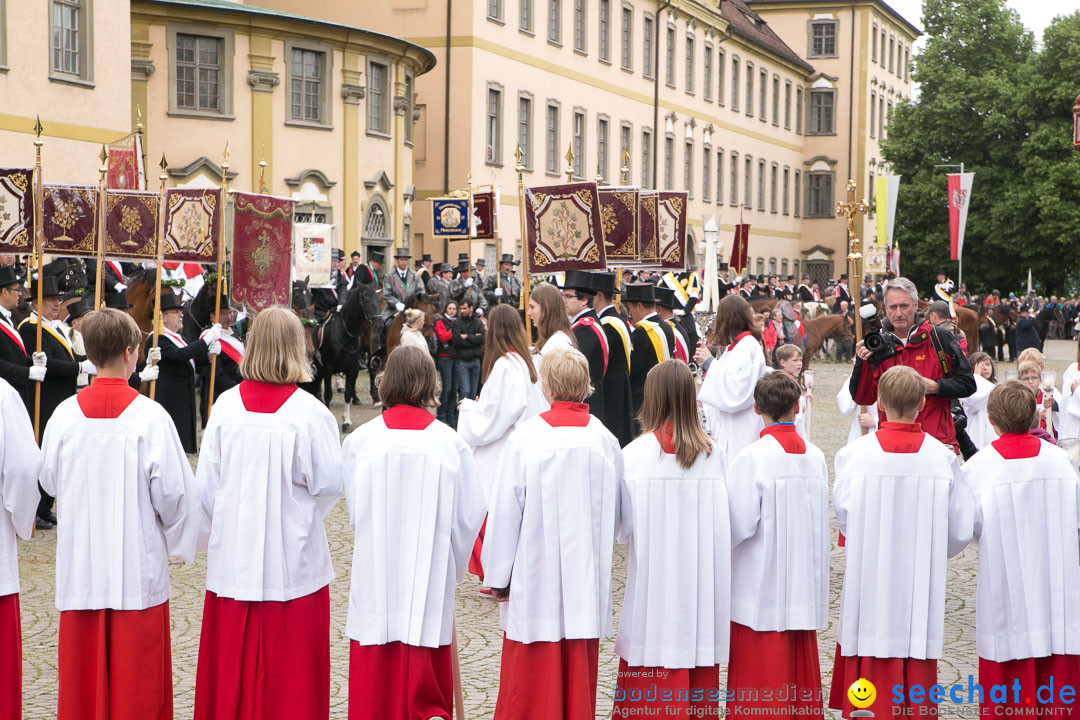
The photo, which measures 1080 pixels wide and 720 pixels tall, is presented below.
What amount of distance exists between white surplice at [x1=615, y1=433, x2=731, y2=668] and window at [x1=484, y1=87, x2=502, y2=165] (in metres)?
30.8

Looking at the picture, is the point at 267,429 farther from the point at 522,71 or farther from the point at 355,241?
the point at 522,71

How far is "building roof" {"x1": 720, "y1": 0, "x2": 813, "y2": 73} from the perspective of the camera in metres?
Result: 55.0

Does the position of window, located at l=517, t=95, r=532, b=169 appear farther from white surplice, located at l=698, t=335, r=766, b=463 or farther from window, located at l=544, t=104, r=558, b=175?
white surplice, located at l=698, t=335, r=766, b=463

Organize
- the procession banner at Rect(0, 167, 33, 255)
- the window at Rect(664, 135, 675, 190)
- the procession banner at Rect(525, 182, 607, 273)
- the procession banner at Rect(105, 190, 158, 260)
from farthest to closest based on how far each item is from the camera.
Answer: the window at Rect(664, 135, 675, 190), the procession banner at Rect(105, 190, 158, 260), the procession banner at Rect(525, 182, 607, 273), the procession banner at Rect(0, 167, 33, 255)

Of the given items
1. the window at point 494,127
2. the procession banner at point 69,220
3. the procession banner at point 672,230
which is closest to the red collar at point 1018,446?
the procession banner at point 672,230

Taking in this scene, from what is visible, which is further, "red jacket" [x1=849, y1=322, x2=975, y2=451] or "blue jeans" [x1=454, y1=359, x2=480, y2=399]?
"blue jeans" [x1=454, y1=359, x2=480, y2=399]

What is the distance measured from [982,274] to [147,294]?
44.0 meters

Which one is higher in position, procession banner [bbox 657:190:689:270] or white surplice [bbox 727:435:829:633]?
procession banner [bbox 657:190:689:270]

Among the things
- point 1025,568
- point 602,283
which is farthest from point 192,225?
Result: point 1025,568

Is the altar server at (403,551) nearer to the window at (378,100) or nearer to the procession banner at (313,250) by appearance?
the procession banner at (313,250)

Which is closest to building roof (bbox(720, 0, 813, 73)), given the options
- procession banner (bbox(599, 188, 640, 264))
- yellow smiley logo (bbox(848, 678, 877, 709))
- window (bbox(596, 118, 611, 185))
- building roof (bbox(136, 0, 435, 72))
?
window (bbox(596, 118, 611, 185))

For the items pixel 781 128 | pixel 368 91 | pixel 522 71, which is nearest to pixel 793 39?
pixel 781 128

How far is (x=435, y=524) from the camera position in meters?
5.28

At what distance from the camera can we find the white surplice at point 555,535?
17.3ft
